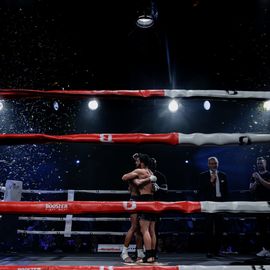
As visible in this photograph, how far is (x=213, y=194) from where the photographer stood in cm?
505

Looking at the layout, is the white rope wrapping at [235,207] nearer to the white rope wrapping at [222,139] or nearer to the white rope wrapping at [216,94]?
the white rope wrapping at [222,139]

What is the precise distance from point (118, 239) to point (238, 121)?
248 inches

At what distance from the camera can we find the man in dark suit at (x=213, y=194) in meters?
5.02
